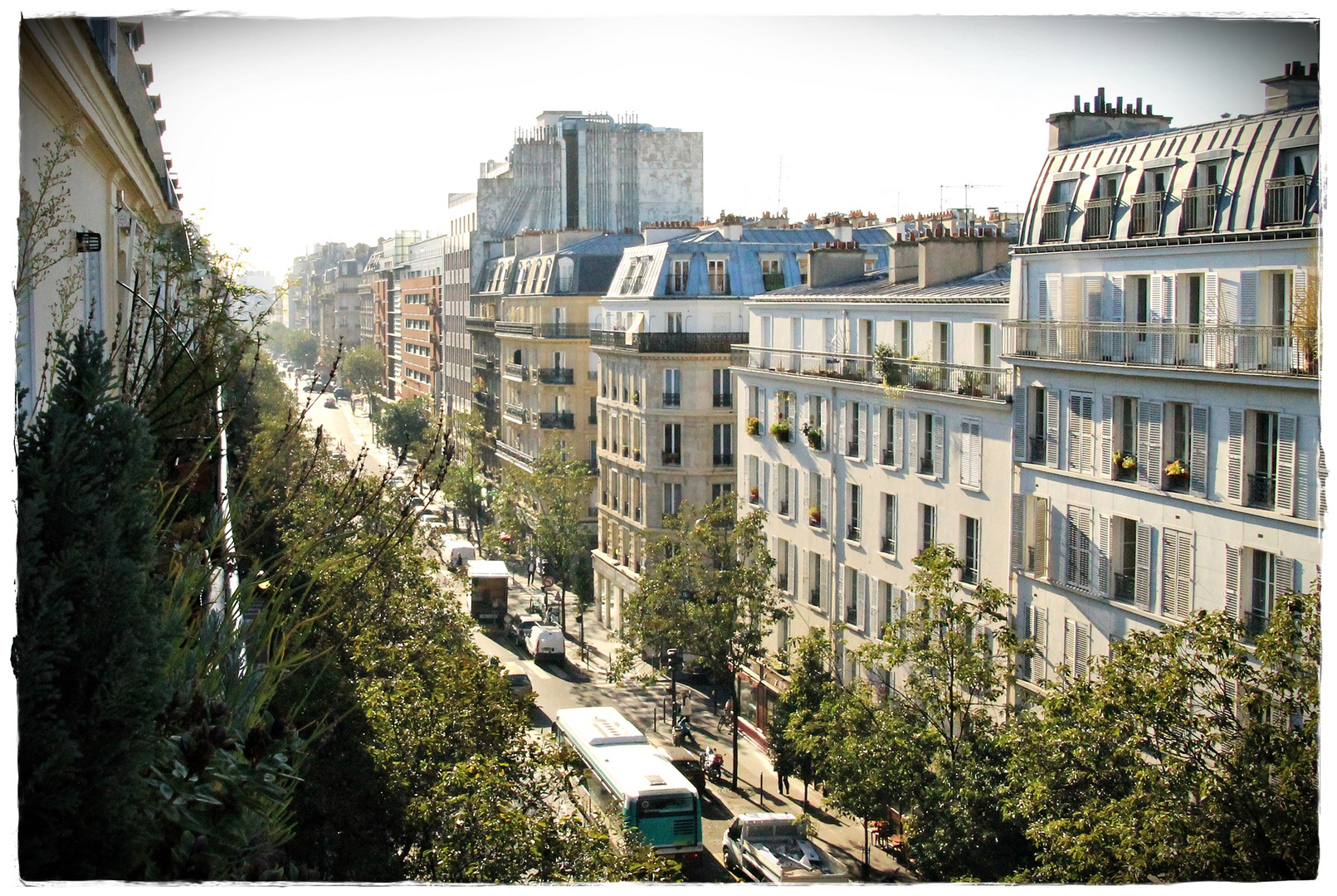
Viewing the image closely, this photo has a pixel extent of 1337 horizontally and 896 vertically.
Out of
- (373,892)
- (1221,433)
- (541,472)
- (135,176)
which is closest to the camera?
(373,892)

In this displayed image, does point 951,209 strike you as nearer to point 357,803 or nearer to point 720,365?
point 720,365

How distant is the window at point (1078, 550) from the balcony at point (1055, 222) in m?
4.20

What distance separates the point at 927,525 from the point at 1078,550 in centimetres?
482

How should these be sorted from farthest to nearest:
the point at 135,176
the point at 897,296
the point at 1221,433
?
the point at 897,296, the point at 1221,433, the point at 135,176

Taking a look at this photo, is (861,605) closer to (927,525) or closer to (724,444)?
(927,525)

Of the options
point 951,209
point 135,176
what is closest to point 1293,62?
point 135,176

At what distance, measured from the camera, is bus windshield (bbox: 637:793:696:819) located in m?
23.4

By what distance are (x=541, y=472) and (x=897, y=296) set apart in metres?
22.2

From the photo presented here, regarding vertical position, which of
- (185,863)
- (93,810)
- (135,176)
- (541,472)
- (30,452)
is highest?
(135,176)

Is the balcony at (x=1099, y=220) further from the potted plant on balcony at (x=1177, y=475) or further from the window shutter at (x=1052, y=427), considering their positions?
the potted plant on balcony at (x=1177, y=475)

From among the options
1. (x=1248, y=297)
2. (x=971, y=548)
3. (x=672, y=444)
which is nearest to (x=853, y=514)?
(x=971, y=548)

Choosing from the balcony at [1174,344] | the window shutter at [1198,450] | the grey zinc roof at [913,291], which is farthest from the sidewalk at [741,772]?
the grey zinc roof at [913,291]

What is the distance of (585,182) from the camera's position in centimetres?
6612

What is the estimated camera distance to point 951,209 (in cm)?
3819
